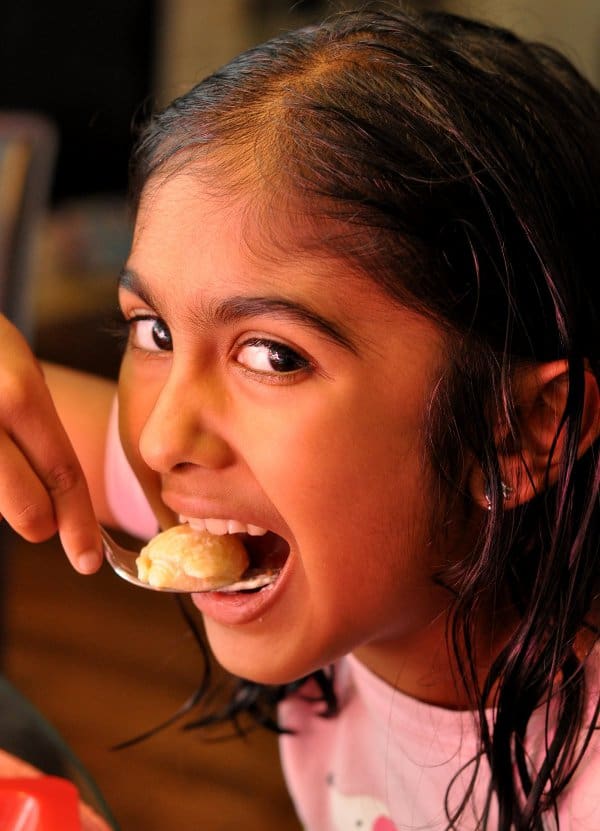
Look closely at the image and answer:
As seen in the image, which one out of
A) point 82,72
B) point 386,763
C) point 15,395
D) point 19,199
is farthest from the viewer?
point 82,72

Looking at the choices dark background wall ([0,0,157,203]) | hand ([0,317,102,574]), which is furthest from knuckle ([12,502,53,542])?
dark background wall ([0,0,157,203])

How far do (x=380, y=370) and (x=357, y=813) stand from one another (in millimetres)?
465

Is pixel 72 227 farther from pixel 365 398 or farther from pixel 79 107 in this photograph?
pixel 365 398

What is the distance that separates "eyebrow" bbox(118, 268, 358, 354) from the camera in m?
0.75

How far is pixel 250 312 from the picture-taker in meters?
0.76

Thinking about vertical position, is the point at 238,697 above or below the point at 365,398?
below

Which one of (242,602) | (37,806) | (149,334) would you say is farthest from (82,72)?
(37,806)

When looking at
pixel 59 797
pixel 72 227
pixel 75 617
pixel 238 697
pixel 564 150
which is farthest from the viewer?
pixel 72 227

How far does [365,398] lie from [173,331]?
14 centimetres

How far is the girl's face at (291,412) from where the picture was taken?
753 millimetres

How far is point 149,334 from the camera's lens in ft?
2.85

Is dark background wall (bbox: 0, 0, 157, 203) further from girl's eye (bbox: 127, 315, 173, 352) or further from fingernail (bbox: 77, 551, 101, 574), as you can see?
fingernail (bbox: 77, 551, 101, 574)

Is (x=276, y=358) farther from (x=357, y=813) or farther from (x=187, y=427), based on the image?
(x=357, y=813)

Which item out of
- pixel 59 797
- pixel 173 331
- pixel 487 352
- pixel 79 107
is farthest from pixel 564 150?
pixel 79 107
